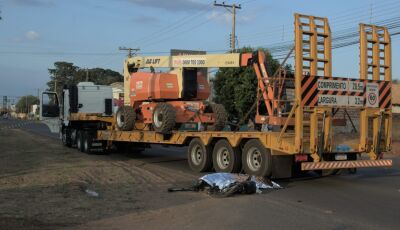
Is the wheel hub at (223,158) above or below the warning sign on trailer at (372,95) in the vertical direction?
below

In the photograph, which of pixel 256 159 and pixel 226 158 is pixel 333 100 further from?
pixel 226 158

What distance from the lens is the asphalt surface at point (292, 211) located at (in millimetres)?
7730

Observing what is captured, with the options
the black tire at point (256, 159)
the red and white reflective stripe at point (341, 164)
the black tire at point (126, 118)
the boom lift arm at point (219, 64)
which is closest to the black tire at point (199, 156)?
the black tire at point (256, 159)

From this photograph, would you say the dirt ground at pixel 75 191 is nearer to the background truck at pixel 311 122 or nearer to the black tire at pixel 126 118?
the background truck at pixel 311 122

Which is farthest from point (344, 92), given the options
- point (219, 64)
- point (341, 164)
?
point (219, 64)

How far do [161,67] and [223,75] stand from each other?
1780 cm

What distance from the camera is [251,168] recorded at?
12.8 meters

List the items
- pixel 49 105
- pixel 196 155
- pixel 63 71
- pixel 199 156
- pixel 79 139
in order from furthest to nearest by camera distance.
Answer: pixel 63 71 → pixel 49 105 → pixel 79 139 → pixel 196 155 → pixel 199 156

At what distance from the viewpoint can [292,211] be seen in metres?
8.76

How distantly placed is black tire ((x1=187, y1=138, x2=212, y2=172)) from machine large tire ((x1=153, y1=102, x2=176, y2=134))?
1265 mm

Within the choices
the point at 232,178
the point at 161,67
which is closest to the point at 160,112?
the point at 161,67

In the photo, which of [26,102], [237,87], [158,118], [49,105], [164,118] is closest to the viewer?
[164,118]

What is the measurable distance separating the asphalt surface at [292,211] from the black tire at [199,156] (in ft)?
9.23

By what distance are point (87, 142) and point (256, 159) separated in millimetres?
11056
